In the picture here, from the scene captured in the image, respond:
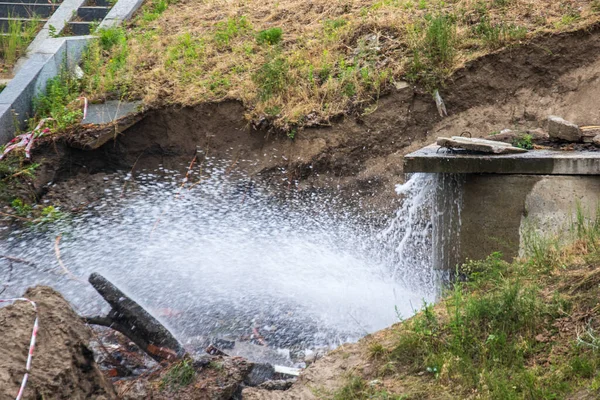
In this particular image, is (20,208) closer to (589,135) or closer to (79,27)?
(79,27)

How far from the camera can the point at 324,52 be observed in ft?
31.6

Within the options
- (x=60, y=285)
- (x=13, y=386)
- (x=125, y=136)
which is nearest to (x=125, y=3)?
(x=125, y=136)

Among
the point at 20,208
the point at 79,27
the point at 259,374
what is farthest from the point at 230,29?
the point at 259,374

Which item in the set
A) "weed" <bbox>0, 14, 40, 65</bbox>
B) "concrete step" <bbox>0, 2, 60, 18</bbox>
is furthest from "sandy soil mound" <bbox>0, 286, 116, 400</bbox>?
"concrete step" <bbox>0, 2, 60, 18</bbox>

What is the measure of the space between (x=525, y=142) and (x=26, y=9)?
9.28 m

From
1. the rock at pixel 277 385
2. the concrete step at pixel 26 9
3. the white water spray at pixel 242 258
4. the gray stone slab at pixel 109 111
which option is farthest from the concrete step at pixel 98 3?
the rock at pixel 277 385

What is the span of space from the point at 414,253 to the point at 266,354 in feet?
8.42

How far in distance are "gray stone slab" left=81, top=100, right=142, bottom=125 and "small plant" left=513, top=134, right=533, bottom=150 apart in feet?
16.2

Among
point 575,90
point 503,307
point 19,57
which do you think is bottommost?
point 503,307

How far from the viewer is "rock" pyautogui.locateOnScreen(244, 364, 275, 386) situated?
4.74 meters

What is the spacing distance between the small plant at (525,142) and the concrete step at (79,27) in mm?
7640

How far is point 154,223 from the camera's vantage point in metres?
8.09

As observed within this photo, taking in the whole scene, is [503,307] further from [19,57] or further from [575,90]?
[19,57]

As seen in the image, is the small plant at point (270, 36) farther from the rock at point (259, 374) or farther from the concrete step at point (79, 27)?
the rock at point (259, 374)
